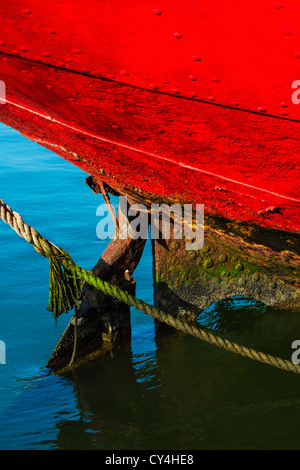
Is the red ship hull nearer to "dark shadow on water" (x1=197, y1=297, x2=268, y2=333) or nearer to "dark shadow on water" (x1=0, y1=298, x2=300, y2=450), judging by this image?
"dark shadow on water" (x1=0, y1=298, x2=300, y2=450)

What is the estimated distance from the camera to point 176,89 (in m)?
1.89

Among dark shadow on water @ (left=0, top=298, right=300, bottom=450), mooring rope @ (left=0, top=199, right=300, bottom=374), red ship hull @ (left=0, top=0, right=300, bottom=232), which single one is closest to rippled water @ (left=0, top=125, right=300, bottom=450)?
dark shadow on water @ (left=0, top=298, right=300, bottom=450)

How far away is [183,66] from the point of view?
1780mm

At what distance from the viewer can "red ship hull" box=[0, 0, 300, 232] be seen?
5.40 feet

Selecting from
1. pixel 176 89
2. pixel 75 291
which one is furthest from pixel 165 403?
pixel 176 89

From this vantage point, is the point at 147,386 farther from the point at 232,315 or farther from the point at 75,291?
the point at 232,315

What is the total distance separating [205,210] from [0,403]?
178 centimetres

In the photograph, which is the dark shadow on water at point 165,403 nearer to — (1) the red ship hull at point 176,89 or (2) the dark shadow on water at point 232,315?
(2) the dark shadow on water at point 232,315

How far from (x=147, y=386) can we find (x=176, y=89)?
2197 millimetres

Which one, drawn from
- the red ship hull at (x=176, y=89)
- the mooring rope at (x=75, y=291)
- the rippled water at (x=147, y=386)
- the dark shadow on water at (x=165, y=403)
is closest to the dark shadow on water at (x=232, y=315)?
the rippled water at (x=147, y=386)

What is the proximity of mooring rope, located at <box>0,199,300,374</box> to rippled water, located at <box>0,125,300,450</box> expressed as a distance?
57 centimetres

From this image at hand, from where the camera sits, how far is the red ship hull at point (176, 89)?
5.40 feet

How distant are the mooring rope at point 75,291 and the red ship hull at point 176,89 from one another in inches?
20.8
